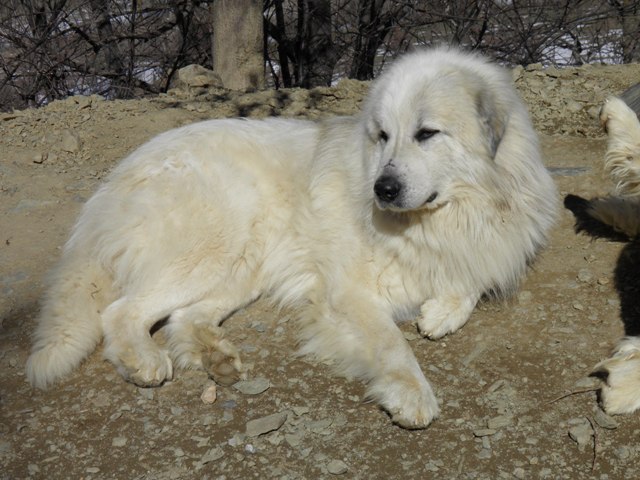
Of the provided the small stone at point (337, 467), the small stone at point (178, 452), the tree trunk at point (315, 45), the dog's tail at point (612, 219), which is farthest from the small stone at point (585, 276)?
the tree trunk at point (315, 45)

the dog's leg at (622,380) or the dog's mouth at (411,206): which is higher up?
the dog's mouth at (411,206)

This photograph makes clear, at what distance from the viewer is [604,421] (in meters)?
2.98

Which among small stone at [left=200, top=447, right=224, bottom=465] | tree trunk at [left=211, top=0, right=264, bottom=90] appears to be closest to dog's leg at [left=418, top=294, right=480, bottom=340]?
small stone at [left=200, top=447, right=224, bottom=465]

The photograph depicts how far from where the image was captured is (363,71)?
9.78m

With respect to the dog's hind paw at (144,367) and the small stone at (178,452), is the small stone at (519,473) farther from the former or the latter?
the dog's hind paw at (144,367)

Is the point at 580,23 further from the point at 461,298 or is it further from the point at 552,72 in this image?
the point at 461,298

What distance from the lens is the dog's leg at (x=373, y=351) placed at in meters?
3.07

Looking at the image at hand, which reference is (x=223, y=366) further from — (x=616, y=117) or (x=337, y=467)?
(x=616, y=117)

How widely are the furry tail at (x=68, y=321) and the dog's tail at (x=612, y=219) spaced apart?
3110 mm

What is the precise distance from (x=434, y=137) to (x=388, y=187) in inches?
14.8

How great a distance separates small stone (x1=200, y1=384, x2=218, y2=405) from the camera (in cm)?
330

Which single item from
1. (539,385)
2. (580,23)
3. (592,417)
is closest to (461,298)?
(539,385)

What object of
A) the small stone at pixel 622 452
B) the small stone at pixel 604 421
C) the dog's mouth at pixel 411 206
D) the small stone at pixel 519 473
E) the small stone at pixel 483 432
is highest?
the dog's mouth at pixel 411 206

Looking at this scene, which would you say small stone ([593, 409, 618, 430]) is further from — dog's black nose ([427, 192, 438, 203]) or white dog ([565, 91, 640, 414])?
dog's black nose ([427, 192, 438, 203])
